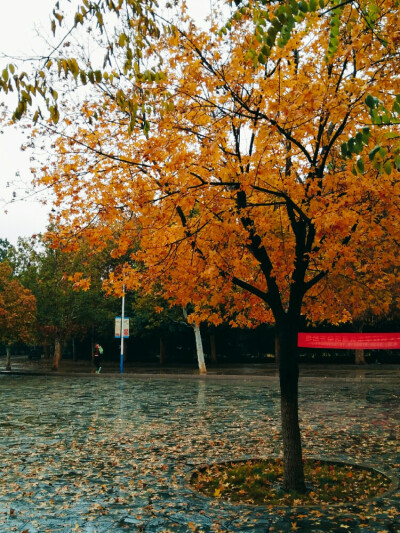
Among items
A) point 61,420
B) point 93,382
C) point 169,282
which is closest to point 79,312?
point 93,382

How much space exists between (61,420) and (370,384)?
1520 cm

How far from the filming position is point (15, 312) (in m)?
34.3

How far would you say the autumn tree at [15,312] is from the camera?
3438 centimetres

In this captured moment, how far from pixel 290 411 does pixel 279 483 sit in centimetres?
103

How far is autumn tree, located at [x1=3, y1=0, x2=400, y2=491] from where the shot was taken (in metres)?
7.56

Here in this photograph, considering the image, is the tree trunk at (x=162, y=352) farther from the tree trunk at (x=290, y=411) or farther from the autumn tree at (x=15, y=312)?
the tree trunk at (x=290, y=411)

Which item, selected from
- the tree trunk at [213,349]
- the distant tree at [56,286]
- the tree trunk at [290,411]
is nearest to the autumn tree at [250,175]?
the tree trunk at [290,411]

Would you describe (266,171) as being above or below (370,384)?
above

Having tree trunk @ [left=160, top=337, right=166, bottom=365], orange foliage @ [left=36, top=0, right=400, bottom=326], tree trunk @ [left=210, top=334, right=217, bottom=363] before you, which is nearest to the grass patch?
orange foliage @ [left=36, top=0, right=400, bottom=326]

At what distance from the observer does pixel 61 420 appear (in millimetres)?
14195

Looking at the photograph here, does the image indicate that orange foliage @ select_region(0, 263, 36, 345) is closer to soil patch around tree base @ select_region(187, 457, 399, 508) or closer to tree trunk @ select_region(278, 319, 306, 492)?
soil patch around tree base @ select_region(187, 457, 399, 508)

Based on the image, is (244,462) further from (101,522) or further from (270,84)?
(270,84)

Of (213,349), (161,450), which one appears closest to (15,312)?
(213,349)

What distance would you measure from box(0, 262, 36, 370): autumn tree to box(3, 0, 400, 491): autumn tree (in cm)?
2703
